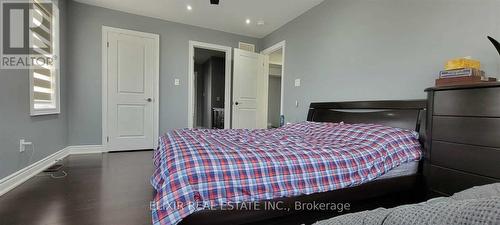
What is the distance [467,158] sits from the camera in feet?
4.92

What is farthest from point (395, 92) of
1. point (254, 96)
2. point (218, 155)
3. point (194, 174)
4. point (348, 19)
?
point (254, 96)

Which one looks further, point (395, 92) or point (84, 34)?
point (84, 34)

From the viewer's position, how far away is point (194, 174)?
118cm

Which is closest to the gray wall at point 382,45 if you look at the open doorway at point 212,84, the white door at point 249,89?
the white door at point 249,89

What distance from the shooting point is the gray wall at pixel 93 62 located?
146 inches

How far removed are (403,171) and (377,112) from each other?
778mm

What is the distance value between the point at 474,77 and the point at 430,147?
1.89ft

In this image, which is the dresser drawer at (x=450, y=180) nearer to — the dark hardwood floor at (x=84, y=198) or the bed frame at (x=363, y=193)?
the bed frame at (x=363, y=193)

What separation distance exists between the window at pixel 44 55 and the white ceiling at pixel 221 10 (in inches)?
32.9

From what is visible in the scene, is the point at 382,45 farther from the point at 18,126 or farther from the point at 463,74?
the point at 18,126

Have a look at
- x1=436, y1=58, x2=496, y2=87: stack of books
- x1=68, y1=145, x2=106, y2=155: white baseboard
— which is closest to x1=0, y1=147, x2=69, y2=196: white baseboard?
x1=68, y1=145, x2=106, y2=155: white baseboard

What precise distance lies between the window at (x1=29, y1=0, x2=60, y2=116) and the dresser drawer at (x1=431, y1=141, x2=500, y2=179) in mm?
3929

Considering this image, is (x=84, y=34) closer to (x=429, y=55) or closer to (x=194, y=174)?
(x=194, y=174)

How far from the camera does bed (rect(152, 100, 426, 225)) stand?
116cm
